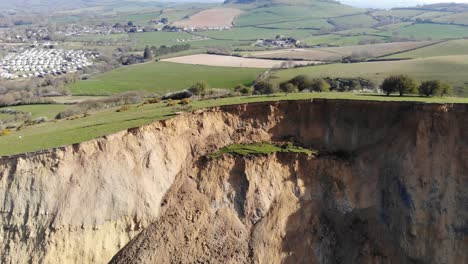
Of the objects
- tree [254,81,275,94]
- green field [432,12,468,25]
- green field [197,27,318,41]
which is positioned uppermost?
green field [432,12,468,25]

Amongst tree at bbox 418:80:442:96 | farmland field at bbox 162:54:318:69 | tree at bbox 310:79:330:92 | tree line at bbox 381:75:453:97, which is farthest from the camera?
farmland field at bbox 162:54:318:69

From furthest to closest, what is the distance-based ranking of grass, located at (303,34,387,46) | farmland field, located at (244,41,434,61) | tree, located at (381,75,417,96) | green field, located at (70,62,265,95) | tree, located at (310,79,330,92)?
grass, located at (303,34,387,46)
farmland field, located at (244,41,434,61)
green field, located at (70,62,265,95)
tree, located at (310,79,330,92)
tree, located at (381,75,417,96)

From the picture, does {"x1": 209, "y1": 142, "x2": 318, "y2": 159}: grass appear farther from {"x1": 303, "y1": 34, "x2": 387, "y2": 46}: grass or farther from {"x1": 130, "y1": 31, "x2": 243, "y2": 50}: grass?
{"x1": 130, "y1": 31, "x2": 243, "y2": 50}: grass

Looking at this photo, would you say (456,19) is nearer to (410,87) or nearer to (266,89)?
(266,89)

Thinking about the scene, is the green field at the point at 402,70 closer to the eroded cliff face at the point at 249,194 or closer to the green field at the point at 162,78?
the green field at the point at 162,78

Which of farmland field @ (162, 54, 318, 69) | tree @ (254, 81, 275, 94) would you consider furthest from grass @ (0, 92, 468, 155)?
farmland field @ (162, 54, 318, 69)
